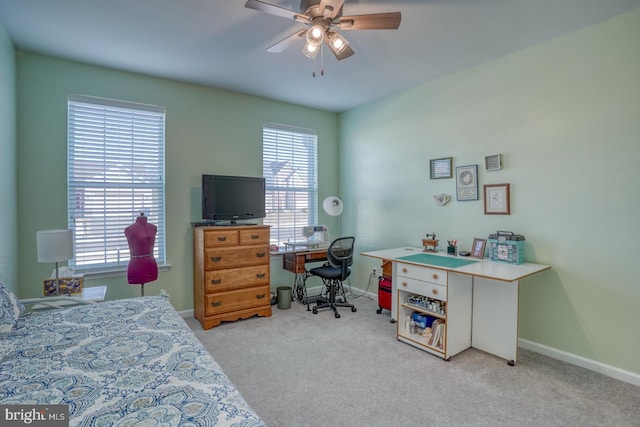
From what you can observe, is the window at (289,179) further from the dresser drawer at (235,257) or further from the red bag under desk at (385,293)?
the red bag under desk at (385,293)

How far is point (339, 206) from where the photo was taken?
4.58m

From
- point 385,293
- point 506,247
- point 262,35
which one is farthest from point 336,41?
point 385,293

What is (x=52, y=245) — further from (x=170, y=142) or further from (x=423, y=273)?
(x=423, y=273)

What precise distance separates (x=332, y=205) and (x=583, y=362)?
10.1 ft

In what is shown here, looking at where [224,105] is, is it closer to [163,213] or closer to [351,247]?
[163,213]

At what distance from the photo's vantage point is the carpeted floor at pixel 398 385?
6.47 feet

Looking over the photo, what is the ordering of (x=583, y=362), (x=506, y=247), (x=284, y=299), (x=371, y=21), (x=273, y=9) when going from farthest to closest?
1. (x=284, y=299)
2. (x=506, y=247)
3. (x=583, y=362)
4. (x=371, y=21)
5. (x=273, y=9)

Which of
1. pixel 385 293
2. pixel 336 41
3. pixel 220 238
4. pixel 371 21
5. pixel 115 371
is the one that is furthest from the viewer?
pixel 385 293

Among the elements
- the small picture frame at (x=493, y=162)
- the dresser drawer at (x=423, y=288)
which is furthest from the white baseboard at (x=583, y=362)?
the small picture frame at (x=493, y=162)

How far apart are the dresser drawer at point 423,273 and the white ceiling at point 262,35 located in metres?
2.01

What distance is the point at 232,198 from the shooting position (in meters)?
3.77

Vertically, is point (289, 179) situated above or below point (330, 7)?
below

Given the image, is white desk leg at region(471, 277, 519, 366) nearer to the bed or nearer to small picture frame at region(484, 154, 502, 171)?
small picture frame at region(484, 154, 502, 171)

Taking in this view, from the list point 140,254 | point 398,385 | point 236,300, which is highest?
point 140,254
